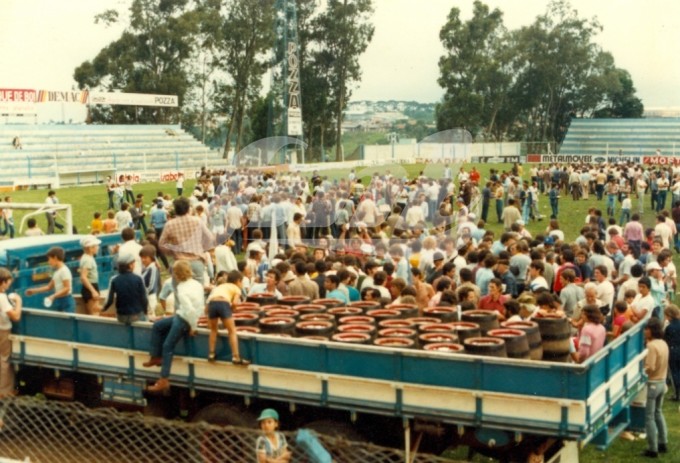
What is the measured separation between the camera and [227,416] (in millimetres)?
8250

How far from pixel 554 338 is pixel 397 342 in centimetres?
150

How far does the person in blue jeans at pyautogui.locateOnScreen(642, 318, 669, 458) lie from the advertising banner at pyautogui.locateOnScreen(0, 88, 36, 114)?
5162cm

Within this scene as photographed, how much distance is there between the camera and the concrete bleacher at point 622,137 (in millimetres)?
67500

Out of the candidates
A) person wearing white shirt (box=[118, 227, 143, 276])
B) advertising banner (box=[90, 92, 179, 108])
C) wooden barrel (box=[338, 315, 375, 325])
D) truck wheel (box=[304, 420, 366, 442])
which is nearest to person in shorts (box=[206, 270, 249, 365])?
truck wheel (box=[304, 420, 366, 442])

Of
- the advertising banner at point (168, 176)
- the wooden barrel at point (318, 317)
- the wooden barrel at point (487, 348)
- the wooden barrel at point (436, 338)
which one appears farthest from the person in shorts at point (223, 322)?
the advertising banner at point (168, 176)

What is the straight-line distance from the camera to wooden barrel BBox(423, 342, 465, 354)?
24.9ft

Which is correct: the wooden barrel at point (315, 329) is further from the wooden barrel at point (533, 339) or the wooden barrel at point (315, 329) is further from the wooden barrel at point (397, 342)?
the wooden barrel at point (533, 339)

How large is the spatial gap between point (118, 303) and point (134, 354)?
2.17 ft

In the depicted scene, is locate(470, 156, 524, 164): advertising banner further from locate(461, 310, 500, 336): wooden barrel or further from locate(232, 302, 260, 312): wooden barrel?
locate(461, 310, 500, 336): wooden barrel

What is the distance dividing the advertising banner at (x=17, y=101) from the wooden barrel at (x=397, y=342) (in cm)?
5116

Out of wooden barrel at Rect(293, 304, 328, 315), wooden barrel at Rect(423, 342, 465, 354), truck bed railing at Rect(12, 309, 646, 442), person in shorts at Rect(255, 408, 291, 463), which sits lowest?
person in shorts at Rect(255, 408, 291, 463)

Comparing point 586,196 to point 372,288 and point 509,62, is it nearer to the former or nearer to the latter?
point 372,288

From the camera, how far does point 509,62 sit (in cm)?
7388

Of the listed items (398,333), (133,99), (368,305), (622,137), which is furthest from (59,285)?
(622,137)
